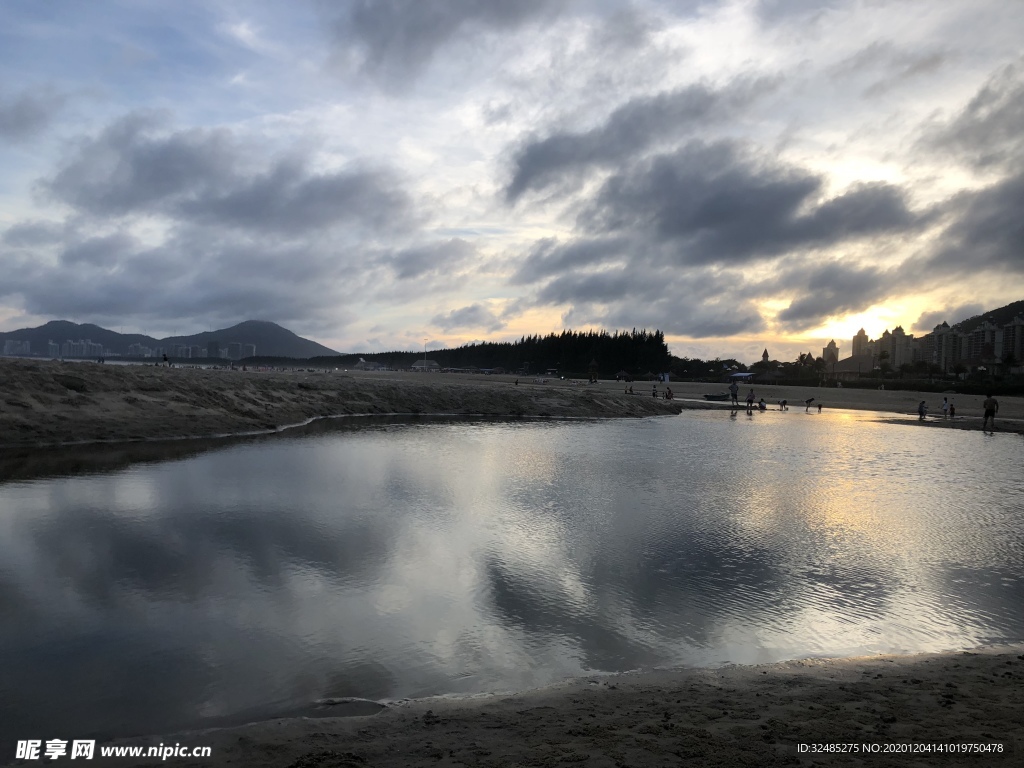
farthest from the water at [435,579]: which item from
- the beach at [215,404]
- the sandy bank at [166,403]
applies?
the beach at [215,404]

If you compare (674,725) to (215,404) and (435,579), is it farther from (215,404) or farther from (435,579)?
(215,404)

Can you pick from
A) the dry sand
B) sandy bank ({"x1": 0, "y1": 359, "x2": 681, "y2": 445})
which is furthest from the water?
sandy bank ({"x1": 0, "y1": 359, "x2": 681, "y2": 445})

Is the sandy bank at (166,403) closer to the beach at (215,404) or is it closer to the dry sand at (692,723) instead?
the beach at (215,404)

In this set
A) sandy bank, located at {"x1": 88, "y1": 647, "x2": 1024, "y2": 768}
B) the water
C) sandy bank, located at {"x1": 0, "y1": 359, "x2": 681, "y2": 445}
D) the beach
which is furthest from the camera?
the beach

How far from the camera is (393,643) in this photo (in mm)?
8867

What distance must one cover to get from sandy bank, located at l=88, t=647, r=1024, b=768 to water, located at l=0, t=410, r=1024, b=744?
709 mm

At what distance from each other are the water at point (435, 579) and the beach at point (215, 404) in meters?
7.00

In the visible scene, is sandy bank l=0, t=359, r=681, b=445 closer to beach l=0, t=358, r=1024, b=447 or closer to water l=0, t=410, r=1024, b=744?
beach l=0, t=358, r=1024, b=447

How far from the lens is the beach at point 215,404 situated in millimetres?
30422

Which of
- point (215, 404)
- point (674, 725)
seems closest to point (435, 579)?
point (674, 725)

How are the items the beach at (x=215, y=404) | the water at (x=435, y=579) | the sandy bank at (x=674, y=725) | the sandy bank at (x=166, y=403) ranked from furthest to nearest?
the beach at (x=215, y=404), the sandy bank at (x=166, y=403), the water at (x=435, y=579), the sandy bank at (x=674, y=725)

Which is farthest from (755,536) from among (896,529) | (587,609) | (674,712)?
(674,712)

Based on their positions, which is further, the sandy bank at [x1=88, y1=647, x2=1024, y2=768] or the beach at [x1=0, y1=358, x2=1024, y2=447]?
the beach at [x1=0, y1=358, x2=1024, y2=447]

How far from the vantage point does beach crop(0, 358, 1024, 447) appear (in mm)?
30422
